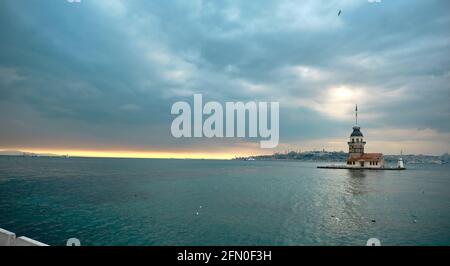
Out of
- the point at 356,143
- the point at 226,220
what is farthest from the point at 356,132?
the point at 226,220

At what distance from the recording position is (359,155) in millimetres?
97062

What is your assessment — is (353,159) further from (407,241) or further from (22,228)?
(22,228)

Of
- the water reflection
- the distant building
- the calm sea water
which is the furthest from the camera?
→ the distant building

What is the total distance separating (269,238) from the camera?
1691 cm

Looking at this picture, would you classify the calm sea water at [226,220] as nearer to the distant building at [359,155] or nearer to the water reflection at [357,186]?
the water reflection at [357,186]

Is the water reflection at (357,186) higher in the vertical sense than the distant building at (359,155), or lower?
lower

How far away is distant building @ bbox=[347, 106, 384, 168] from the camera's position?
308 feet

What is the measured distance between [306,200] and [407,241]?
1485 cm

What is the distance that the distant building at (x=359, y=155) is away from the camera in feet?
308

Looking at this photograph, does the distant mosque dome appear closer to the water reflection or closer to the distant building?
the distant building

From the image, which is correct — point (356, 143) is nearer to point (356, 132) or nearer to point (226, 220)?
point (356, 132)

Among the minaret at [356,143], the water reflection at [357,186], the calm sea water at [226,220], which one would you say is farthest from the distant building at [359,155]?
the calm sea water at [226,220]

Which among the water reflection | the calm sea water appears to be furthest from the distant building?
the calm sea water
